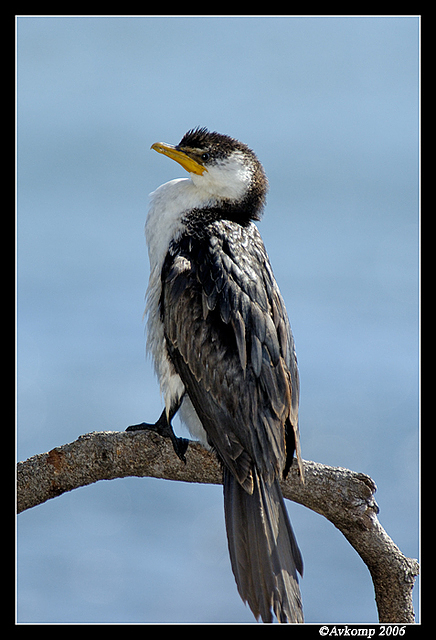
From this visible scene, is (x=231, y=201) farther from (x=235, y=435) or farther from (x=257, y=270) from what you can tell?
(x=235, y=435)

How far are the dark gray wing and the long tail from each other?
0.23 feet

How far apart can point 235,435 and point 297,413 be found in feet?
1.18

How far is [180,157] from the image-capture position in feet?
11.3

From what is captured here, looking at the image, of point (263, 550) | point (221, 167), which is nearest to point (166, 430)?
point (263, 550)

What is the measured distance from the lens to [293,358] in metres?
3.19

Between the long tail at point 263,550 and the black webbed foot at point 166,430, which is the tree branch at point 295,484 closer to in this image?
the black webbed foot at point 166,430

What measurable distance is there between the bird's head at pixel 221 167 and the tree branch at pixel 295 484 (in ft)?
4.36

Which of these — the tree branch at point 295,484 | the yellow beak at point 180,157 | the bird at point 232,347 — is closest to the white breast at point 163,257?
the bird at point 232,347

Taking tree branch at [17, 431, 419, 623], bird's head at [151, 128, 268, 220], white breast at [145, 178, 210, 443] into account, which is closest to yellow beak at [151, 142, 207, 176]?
bird's head at [151, 128, 268, 220]

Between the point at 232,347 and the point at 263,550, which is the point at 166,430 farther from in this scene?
the point at 263,550

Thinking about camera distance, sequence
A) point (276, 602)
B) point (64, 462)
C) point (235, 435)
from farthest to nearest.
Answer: point (64, 462) → point (235, 435) → point (276, 602)
